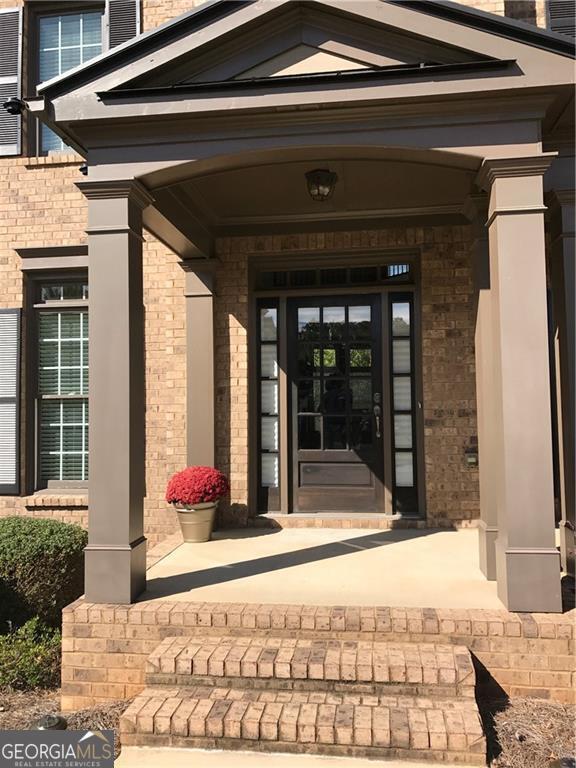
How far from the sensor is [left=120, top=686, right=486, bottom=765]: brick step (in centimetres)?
257

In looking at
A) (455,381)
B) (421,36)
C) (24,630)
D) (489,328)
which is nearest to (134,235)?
(421,36)

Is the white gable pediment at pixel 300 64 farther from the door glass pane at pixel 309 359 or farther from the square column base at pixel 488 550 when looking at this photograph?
the square column base at pixel 488 550

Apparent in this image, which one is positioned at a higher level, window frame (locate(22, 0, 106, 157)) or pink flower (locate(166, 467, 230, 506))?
window frame (locate(22, 0, 106, 157))

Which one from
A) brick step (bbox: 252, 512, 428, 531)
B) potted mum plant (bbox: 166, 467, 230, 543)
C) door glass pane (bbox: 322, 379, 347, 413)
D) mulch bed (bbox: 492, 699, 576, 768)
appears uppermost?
door glass pane (bbox: 322, 379, 347, 413)

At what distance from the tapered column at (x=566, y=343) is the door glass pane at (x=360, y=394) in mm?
2040

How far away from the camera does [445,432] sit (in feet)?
18.4

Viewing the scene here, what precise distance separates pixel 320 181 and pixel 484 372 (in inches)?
72.5

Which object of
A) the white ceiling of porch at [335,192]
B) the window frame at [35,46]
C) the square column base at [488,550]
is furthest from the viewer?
the window frame at [35,46]

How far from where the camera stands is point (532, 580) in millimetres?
3301

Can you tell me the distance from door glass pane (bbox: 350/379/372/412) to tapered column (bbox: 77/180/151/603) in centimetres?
267

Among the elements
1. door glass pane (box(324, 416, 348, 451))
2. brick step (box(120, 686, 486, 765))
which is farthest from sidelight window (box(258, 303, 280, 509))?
brick step (box(120, 686, 486, 765))

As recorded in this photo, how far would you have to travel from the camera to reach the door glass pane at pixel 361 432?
19.3 feet

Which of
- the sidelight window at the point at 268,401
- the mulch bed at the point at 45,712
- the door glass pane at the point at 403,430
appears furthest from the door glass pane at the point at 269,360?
the mulch bed at the point at 45,712

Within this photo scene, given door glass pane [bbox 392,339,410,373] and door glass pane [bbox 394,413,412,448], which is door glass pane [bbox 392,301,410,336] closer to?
door glass pane [bbox 392,339,410,373]
